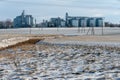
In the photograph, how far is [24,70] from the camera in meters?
12.3

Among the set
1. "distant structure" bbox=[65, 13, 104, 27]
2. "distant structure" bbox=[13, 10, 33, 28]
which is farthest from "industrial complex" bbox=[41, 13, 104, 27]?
"distant structure" bbox=[13, 10, 33, 28]

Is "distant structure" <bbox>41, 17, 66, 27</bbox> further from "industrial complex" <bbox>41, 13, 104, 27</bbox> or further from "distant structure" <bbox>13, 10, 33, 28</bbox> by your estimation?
"distant structure" <bbox>13, 10, 33, 28</bbox>

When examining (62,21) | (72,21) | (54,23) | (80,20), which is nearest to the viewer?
(80,20)

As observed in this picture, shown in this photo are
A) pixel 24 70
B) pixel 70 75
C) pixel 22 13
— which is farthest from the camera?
pixel 22 13

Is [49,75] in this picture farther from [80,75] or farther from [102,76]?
[102,76]

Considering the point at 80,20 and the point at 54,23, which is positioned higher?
the point at 80,20

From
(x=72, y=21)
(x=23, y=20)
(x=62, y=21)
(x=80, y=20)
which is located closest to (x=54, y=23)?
(x=62, y=21)

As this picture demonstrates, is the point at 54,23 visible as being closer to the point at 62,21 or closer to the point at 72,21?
the point at 62,21

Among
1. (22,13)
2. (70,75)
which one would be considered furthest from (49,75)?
(22,13)

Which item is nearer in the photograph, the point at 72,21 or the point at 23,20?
the point at 23,20

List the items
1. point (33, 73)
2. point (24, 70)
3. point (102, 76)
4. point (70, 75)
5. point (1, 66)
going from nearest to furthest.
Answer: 1. point (102, 76)
2. point (70, 75)
3. point (33, 73)
4. point (24, 70)
5. point (1, 66)

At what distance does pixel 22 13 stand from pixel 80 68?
8063 centimetres

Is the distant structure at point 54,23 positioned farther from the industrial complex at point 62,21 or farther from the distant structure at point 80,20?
the distant structure at point 80,20

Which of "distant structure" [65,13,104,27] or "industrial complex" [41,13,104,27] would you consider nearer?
"distant structure" [65,13,104,27]
